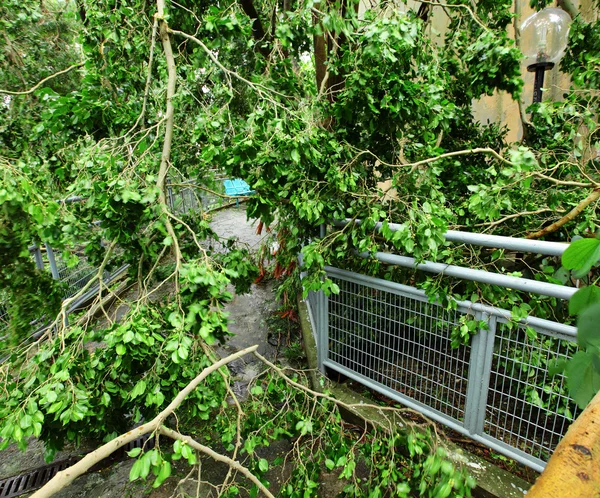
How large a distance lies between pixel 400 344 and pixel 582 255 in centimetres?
199

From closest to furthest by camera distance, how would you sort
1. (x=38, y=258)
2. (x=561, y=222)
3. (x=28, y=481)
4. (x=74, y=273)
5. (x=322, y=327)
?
(x=561, y=222), (x=28, y=481), (x=322, y=327), (x=38, y=258), (x=74, y=273)

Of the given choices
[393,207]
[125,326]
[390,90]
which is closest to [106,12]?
[390,90]

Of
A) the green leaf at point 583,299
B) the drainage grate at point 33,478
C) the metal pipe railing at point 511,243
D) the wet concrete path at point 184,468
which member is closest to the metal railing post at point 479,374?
the metal pipe railing at point 511,243

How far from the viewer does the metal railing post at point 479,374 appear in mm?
2209

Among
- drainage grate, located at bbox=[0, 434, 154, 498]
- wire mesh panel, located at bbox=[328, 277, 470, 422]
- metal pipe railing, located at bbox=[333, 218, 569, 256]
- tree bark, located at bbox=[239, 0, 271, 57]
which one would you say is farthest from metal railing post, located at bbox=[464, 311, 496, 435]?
tree bark, located at bbox=[239, 0, 271, 57]

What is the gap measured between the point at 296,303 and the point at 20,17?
205 inches

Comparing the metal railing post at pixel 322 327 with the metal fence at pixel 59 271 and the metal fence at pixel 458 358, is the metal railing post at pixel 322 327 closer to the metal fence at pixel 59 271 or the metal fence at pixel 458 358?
the metal fence at pixel 458 358

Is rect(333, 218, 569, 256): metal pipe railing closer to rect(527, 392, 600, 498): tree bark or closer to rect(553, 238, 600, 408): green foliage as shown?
rect(553, 238, 600, 408): green foliage

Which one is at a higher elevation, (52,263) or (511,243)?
(511,243)

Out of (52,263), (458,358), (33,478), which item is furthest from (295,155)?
(52,263)

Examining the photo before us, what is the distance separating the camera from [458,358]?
2600mm

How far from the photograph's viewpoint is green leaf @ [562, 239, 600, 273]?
0.96 metres

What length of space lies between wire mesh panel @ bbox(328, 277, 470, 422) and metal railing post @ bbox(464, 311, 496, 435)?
11 cm

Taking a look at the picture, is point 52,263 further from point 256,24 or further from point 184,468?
point 256,24
